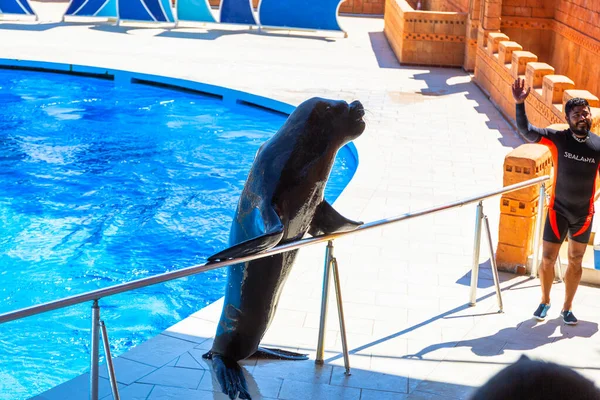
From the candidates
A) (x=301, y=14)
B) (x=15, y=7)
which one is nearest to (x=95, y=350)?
(x=301, y=14)

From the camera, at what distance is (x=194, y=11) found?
20.2 meters

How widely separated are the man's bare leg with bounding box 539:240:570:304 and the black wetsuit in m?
0.05

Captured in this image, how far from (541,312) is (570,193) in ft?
Result: 2.62

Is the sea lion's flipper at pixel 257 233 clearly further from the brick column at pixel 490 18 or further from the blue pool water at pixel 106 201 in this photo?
the brick column at pixel 490 18

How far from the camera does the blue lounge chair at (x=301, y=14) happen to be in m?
19.6

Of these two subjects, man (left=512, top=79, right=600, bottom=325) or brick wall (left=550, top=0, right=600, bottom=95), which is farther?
brick wall (left=550, top=0, right=600, bottom=95)

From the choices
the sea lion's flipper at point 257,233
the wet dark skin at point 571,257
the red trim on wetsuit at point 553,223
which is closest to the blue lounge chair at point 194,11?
the wet dark skin at point 571,257

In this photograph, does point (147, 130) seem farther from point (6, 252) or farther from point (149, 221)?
point (6, 252)

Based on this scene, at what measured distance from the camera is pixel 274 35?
19.7 meters

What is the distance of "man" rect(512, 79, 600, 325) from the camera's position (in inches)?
200

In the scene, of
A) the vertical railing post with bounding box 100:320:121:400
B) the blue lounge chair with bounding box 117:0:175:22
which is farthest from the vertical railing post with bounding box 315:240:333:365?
the blue lounge chair with bounding box 117:0:175:22

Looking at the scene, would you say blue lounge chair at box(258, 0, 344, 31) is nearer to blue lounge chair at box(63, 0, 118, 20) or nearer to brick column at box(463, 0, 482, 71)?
blue lounge chair at box(63, 0, 118, 20)

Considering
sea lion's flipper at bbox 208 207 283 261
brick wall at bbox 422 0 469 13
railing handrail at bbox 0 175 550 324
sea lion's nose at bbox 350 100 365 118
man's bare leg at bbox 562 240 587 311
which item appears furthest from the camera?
brick wall at bbox 422 0 469 13

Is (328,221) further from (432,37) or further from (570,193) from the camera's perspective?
(432,37)
